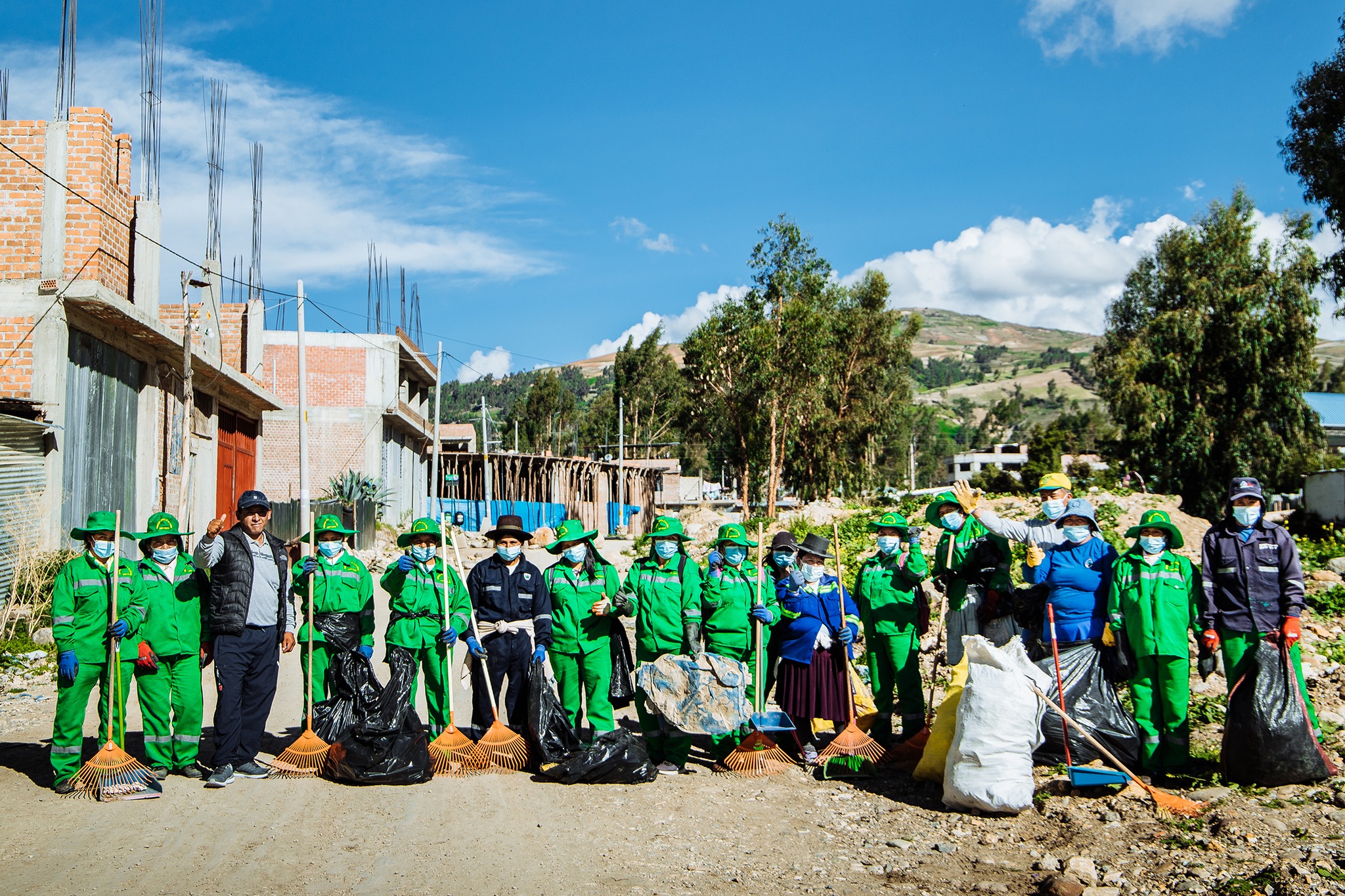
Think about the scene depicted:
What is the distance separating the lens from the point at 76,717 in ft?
20.7

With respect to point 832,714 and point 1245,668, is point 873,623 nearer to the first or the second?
point 832,714

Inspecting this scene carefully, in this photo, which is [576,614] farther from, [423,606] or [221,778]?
[221,778]

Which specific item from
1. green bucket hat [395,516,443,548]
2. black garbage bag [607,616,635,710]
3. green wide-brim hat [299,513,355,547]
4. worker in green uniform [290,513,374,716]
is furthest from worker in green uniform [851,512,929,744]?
worker in green uniform [290,513,374,716]

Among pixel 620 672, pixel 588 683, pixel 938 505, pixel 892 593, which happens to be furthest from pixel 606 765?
pixel 938 505

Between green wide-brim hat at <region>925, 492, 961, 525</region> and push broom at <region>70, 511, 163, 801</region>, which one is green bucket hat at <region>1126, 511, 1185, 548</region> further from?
push broom at <region>70, 511, 163, 801</region>

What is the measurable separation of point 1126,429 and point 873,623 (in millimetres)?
27981

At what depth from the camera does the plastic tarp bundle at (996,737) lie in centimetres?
573

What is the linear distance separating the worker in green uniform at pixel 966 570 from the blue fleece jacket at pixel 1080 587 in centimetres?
43

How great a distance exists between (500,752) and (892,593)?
10.00 ft

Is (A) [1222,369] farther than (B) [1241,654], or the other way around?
(A) [1222,369]

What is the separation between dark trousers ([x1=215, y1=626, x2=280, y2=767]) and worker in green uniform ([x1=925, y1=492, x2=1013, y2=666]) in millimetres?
4905

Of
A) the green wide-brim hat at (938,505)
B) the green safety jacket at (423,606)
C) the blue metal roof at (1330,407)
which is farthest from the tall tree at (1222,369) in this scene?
the green safety jacket at (423,606)

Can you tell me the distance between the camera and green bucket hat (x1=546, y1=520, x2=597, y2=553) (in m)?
7.20

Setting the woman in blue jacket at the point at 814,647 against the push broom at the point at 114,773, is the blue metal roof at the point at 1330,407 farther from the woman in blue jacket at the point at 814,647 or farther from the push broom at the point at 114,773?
the push broom at the point at 114,773
